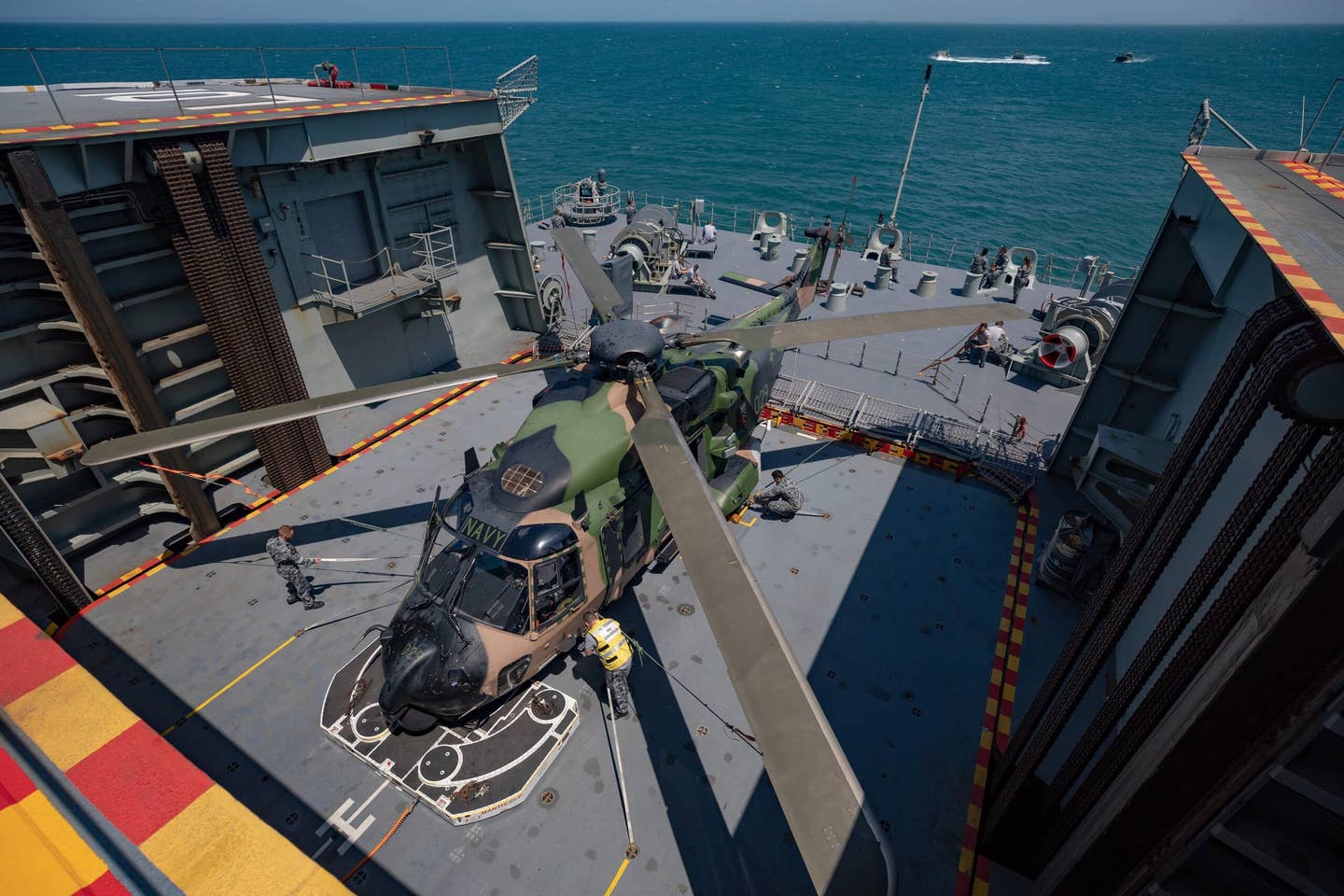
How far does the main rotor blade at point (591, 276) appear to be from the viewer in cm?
1295

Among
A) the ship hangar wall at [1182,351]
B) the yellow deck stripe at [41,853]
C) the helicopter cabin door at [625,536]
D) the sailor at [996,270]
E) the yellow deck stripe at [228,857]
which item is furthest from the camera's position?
the sailor at [996,270]

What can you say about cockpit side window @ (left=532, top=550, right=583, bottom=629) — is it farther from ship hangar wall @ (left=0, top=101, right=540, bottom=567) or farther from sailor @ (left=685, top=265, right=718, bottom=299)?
sailor @ (left=685, top=265, right=718, bottom=299)

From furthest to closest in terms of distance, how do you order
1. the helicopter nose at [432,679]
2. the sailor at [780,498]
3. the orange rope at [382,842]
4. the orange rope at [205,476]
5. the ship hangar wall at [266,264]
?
the sailor at [780,498] → the orange rope at [205,476] → the ship hangar wall at [266,264] → the helicopter nose at [432,679] → the orange rope at [382,842]

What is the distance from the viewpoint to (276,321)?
46.4 feet

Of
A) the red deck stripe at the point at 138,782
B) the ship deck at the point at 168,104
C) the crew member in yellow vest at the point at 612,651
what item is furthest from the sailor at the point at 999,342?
the red deck stripe at the point at 138,782

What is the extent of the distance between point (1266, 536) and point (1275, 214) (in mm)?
7169

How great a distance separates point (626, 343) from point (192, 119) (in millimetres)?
10538

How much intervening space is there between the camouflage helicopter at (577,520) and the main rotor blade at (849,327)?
0.11ft

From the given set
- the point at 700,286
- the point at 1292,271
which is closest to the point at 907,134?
the point at 700,286

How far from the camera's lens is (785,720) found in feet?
16.4

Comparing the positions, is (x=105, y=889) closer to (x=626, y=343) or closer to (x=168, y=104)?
(x=626, y=343)

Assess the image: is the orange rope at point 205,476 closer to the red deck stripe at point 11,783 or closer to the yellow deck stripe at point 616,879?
the red deck stripe at point 11,783

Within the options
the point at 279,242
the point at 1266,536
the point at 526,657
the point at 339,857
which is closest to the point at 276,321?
the point at 279,242

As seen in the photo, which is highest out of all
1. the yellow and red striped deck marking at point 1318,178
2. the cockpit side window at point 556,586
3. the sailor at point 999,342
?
the yellow and red striped deck marking at point 1318,178
